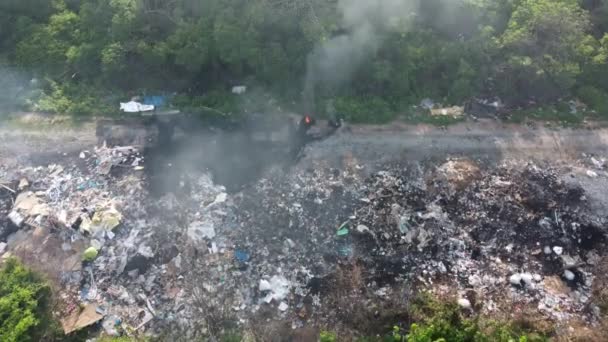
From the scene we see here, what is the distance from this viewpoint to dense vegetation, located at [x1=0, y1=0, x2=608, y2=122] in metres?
14.3

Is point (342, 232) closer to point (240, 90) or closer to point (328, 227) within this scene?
point (328, 227)

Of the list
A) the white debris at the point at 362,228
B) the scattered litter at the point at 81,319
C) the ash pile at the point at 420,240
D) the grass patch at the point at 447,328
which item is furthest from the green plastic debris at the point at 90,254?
the white debris at the point at 362,228

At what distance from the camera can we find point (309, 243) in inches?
471

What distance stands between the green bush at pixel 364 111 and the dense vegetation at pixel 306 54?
0.16ft

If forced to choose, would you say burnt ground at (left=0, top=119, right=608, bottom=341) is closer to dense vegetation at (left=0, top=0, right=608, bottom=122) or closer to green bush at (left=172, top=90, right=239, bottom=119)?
green bush at (left=172, top=90, right=239, bottom=119)

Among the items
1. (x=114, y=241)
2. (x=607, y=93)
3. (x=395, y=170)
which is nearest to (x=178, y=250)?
(x=114, y=241)

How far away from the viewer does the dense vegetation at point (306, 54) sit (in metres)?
14.3

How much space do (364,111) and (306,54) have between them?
2.82 metres

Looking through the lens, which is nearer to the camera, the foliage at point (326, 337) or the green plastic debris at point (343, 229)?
the foliage at point (326, 337)

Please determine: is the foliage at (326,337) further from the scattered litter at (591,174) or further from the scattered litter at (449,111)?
the scattered litter at (591,174)

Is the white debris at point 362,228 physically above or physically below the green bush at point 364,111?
below

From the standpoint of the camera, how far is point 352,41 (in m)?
14.5

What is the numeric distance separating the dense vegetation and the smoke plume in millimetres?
36

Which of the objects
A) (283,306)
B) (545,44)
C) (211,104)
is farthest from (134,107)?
(545,44)
